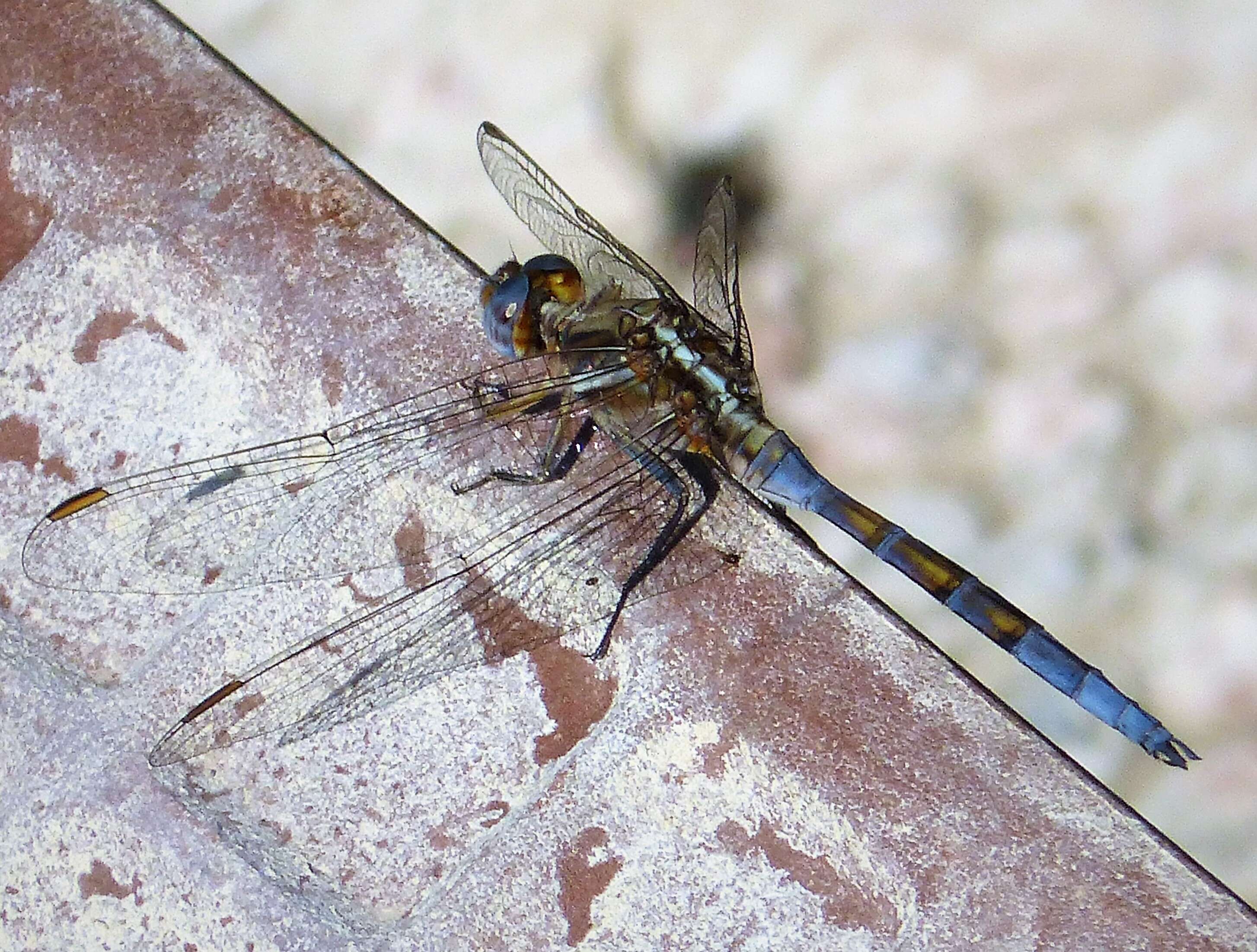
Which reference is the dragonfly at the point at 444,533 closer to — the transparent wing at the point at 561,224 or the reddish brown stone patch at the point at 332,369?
the reddish brown stone patch at the point at 332,369

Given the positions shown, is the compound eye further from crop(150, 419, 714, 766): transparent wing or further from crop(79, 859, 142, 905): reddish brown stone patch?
crop(79, 859, 142, 905): reddish brown stone patch

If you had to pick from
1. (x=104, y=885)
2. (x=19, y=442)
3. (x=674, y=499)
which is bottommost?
(x=104, y=885)

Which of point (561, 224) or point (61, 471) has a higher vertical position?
point (561, 224)

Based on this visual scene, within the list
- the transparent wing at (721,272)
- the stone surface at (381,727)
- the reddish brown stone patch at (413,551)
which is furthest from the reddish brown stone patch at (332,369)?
the transparent wing at (721,272)

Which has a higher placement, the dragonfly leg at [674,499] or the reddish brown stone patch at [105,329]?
the dragonfly leg at [674,499]

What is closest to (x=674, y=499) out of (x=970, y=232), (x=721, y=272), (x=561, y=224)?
(x=721, y=272)

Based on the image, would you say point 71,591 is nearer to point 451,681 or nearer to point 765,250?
point 451,681

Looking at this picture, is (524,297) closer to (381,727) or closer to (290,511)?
(290,511)
